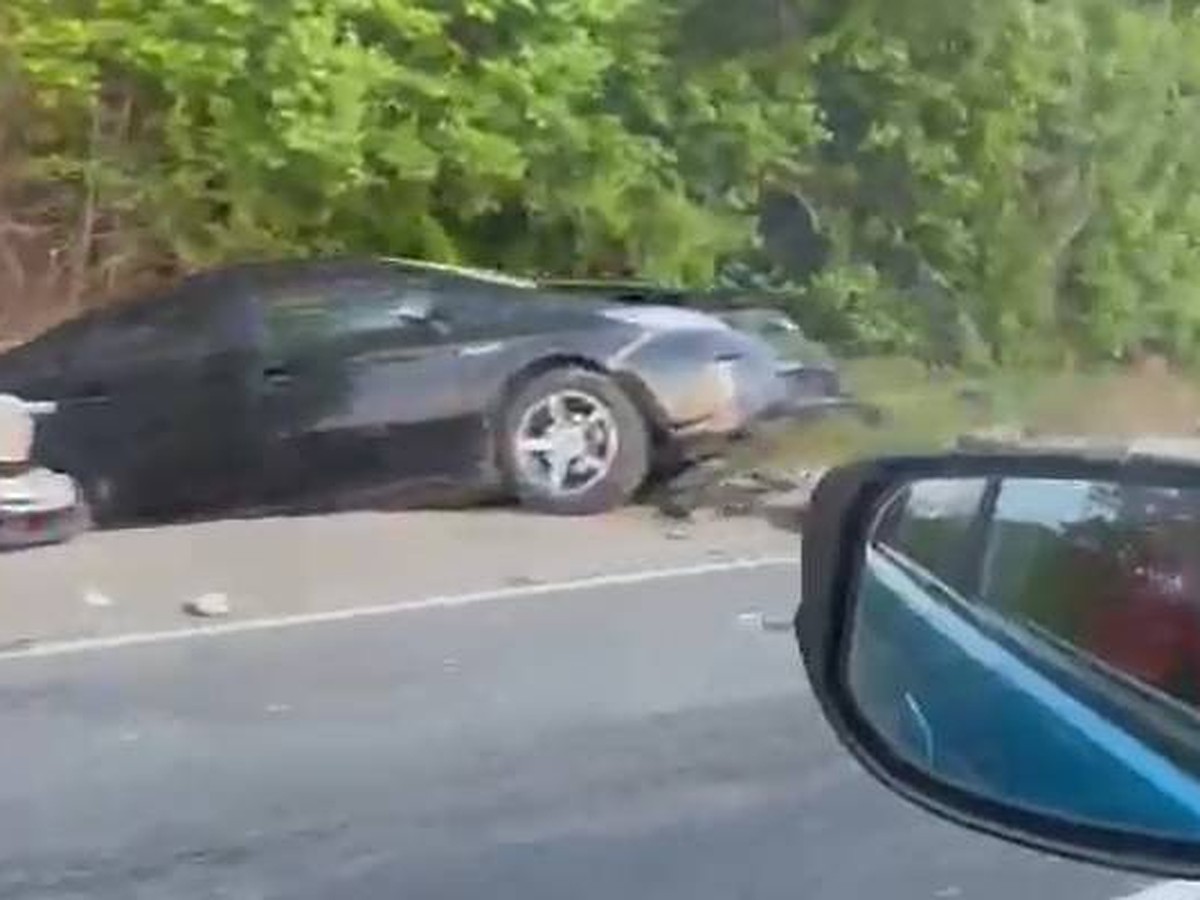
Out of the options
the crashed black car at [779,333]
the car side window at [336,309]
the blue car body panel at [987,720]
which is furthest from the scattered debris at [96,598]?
the blue car body panel at [987,720]

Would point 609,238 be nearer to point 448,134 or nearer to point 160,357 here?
point 448,134

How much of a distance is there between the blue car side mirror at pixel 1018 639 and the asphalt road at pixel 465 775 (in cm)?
179

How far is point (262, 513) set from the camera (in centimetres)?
859

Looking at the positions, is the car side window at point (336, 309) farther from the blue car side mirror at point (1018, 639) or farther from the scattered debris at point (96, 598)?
the blue car side mirror at point (1018, 639)

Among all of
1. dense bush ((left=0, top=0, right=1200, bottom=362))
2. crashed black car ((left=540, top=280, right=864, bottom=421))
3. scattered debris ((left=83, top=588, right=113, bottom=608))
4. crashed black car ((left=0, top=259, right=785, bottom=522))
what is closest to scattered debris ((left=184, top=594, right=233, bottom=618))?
scattered debris ((left=83, top=588, right=113, bottom=608))

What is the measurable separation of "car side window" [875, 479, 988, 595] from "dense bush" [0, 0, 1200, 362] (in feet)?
24.8

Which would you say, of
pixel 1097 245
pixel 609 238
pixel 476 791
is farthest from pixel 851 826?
pixel 609 238

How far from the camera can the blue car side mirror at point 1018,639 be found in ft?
5.89

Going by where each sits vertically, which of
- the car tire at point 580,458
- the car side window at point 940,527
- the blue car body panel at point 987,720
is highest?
the car side window at point 940,527

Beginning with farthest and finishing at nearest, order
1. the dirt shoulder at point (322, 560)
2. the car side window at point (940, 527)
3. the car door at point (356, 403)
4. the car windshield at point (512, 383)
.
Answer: the car door at point (356, 403)
the dirt shoulder at point (322, 560)
the car windshield at point (512, 383)
the car side window at point (940, 527)

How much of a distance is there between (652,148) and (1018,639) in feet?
29.0

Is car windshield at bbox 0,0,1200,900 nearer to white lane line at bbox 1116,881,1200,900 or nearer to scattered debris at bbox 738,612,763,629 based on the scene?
scattered debris at bbox 738,612,763,629

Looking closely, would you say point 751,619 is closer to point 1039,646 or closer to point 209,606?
point 209,606

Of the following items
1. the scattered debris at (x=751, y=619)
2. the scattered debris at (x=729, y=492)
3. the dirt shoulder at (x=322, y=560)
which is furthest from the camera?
the scattered debris at (x=729, y=492)
